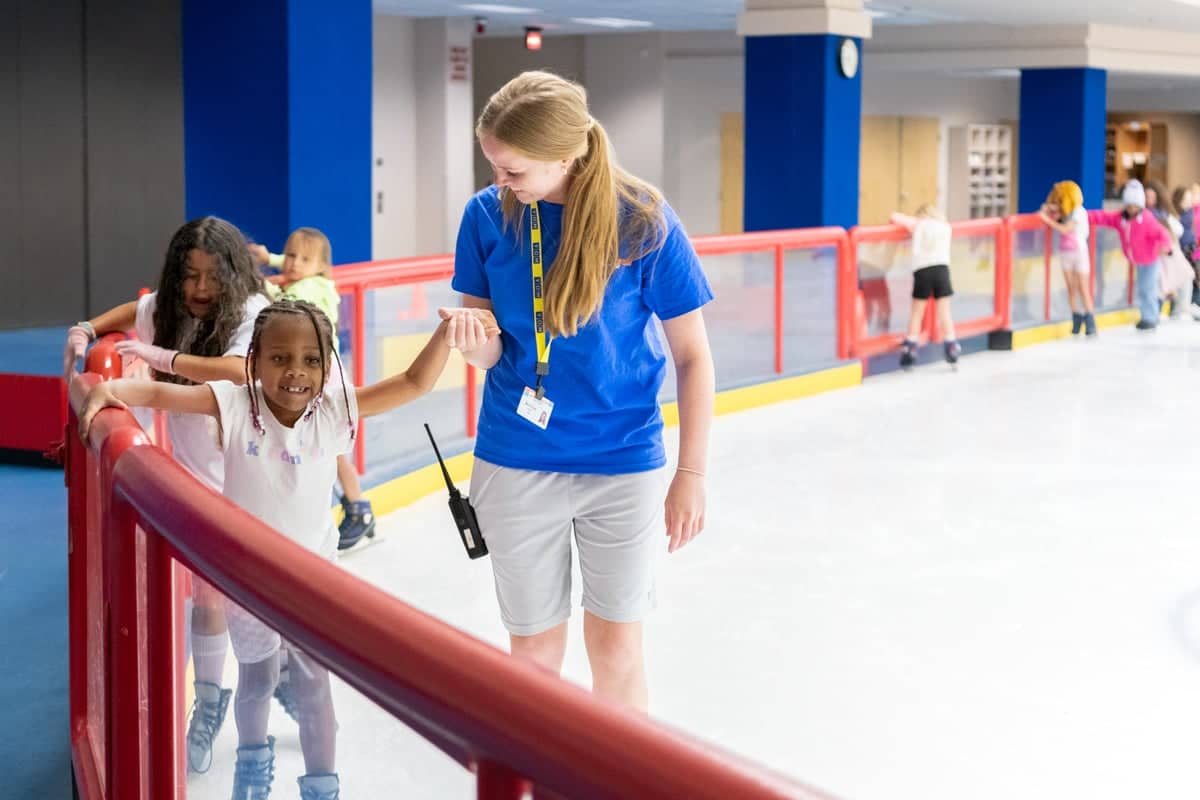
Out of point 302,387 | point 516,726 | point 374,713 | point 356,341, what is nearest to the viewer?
point 516,726

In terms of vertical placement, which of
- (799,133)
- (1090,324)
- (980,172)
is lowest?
(1090,324)

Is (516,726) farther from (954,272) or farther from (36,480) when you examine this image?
(954,272)

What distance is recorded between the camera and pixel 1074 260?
1379cm

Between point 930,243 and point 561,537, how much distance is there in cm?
878

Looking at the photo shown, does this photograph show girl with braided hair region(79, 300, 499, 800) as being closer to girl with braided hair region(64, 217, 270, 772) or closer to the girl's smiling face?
the girl's smiling face

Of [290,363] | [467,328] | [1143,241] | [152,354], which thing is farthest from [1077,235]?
[467,328]

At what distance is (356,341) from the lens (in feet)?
20.5

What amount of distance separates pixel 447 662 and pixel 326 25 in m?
7.49

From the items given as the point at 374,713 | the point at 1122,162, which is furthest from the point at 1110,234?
the point at 1122,162

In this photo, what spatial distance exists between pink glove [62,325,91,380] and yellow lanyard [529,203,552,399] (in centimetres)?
109

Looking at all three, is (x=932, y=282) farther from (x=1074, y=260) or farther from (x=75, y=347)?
(x=75, y=347)

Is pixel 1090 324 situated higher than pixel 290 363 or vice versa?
pixel 290 363

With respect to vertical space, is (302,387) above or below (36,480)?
above

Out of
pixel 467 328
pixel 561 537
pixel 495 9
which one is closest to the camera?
pixel 467 328
